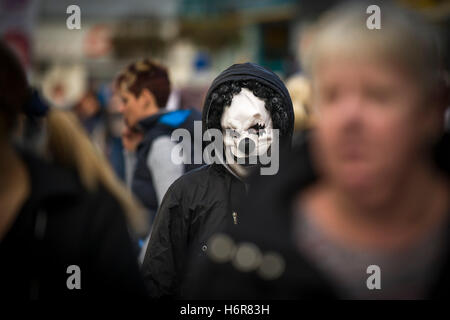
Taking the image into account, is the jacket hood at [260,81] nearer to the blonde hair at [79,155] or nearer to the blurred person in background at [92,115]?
the blonde hair at [79,155]

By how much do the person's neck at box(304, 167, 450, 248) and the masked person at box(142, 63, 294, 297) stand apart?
1.42 m

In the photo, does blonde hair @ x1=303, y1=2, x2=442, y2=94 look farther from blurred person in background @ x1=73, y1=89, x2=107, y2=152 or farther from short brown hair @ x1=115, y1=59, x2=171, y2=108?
blurred person in background @ x1=73, y1=89, x2=107, y2=152

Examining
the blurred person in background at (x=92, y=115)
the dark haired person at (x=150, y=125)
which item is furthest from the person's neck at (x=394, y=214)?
the blurred person in background at (x=92, y=115)

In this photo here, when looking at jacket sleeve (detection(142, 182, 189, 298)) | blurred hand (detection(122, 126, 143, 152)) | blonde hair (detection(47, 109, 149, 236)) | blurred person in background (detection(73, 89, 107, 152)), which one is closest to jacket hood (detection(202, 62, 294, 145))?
jacket sleeve (detection(142, 182, 189, 298))

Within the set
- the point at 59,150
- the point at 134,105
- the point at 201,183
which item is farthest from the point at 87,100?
the point at 59,150

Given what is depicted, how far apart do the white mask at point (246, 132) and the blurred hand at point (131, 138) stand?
2.55 metres

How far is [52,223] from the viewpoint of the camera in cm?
230

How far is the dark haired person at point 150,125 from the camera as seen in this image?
4.88 metres

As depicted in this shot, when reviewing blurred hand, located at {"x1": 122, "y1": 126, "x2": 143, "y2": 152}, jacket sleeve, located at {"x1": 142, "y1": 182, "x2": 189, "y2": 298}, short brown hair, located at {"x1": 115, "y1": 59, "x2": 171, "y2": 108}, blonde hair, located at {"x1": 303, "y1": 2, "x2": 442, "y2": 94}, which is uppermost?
short brown hair, located at {"x1": 115, "y1": 59, "x2": 171, "y2": 108}

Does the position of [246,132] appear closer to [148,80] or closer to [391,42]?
[391,42]

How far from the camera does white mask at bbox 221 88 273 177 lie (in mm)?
3482

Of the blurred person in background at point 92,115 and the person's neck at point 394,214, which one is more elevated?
the blurred person in background at point 92,115
